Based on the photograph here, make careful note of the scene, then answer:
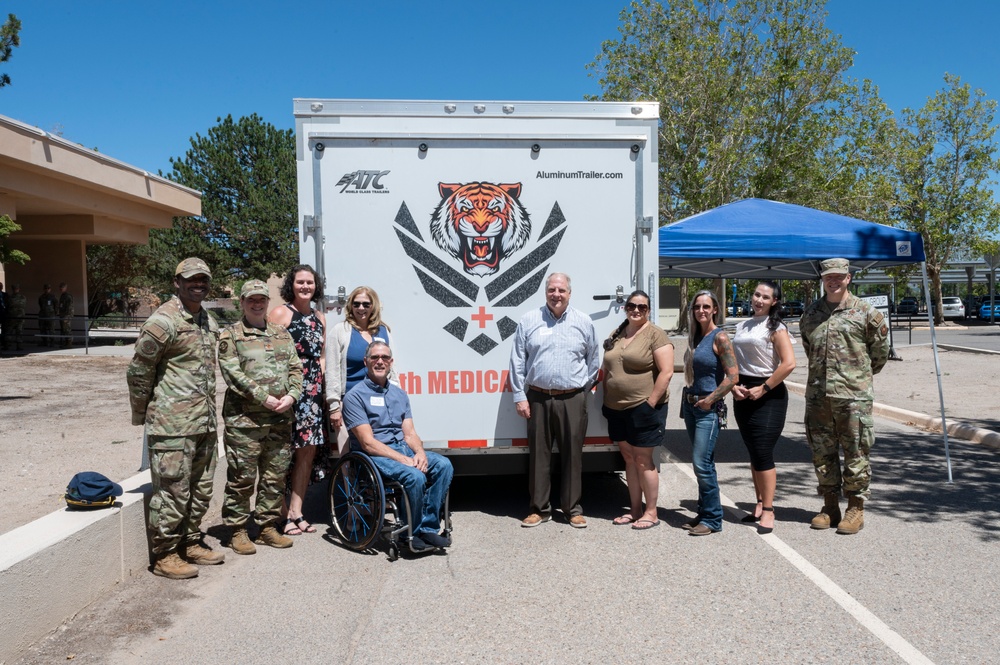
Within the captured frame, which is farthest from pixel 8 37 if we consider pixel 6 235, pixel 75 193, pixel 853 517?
pixel 853 517

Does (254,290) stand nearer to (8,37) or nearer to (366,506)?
(366,506)

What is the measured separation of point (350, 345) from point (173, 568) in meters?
1.75

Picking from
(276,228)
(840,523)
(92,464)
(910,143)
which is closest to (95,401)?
(92,464)

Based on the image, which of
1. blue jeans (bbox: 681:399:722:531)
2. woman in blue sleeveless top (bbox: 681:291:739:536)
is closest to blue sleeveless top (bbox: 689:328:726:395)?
woman in blue sleeveless top (bbox: 681:291:739:536)

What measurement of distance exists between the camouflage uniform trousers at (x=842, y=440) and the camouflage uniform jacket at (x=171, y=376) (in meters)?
4.11

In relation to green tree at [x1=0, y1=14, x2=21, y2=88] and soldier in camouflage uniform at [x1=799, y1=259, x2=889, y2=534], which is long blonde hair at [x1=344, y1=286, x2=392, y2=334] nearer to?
soldier in camouflage uniform at [x1=799, y1=259, x2=889, y2=534]

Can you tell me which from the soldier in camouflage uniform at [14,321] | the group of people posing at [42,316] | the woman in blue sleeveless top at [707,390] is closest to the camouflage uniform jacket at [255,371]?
the woman in blue sleeveless top at [707,390]

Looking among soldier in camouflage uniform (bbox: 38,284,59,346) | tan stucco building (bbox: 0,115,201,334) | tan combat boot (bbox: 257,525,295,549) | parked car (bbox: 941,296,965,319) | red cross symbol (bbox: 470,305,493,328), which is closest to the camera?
tan combat boot (bbox: 257,525,295,549)

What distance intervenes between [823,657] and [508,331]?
118 inches

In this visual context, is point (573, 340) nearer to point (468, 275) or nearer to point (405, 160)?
point (468, 275)

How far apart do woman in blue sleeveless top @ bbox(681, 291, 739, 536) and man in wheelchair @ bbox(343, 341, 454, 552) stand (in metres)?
1.76

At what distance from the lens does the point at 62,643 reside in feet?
12.5

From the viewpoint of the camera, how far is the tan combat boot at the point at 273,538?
5371mm

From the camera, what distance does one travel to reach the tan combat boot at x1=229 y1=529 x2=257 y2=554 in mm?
5211
